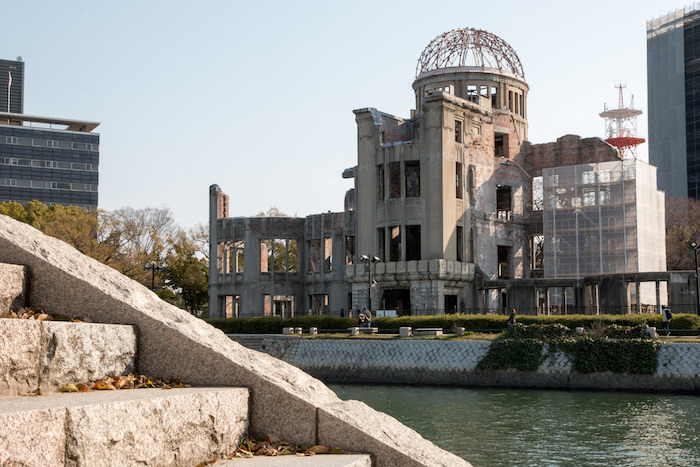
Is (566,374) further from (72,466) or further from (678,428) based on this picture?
(72,466)

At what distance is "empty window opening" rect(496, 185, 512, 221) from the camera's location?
57094mm

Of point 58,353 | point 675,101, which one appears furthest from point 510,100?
point 58,353

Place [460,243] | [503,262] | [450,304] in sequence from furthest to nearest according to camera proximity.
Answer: [503,262] → [460,243] → [450,304]

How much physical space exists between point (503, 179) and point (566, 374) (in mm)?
26051

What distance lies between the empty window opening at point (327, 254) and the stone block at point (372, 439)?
173 ft

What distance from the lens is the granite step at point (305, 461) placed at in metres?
5.61

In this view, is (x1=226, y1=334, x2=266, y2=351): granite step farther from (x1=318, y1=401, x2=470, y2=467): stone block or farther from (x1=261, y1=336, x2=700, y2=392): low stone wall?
(x1=318, y1=401, x2=470, y2=467): stone block

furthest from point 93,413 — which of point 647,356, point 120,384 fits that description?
point 647,356

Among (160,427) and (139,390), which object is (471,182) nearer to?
(139,390)

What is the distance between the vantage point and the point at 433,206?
165ft

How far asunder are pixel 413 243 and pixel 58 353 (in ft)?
166

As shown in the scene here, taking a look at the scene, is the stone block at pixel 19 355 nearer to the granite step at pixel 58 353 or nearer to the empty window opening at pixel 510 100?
the granite step at pixel 58 353

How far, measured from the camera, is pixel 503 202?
5756cm

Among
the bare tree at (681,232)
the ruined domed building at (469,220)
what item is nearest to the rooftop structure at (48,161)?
the ruined domed building at (469,220)
